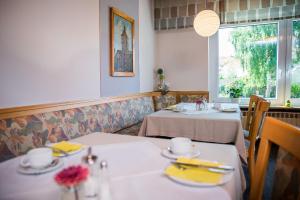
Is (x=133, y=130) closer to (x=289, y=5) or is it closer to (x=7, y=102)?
(x=7, y=102)

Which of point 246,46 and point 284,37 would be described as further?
point 246,46

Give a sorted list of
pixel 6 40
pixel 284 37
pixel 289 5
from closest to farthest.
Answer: pixel 6 40, pixel 289 5, pixel 284 37

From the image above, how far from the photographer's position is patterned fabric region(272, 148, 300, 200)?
0.69 meters

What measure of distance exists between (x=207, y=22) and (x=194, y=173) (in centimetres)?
243

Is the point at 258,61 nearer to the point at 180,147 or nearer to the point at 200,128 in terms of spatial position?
the point at 200,128

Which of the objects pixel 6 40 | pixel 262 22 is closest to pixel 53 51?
pixel 6 40

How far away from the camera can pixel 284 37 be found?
368cm

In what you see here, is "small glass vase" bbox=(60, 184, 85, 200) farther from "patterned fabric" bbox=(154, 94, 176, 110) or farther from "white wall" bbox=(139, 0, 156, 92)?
"patterned fabric" bbox=(154, 94, 176, 110)

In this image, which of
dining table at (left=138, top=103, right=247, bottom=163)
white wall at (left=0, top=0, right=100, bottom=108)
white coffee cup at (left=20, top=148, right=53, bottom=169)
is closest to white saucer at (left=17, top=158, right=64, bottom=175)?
white coffee cup at (left=20, top=148, right=53, bottom=169)

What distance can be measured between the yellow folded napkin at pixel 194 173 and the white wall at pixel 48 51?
1.36 metres

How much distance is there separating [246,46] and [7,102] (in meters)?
3.66

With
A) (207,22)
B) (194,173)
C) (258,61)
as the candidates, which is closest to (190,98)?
(258,61)

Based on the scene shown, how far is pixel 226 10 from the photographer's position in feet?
12.4

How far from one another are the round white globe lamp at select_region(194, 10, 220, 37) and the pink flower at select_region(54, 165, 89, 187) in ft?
8.81
